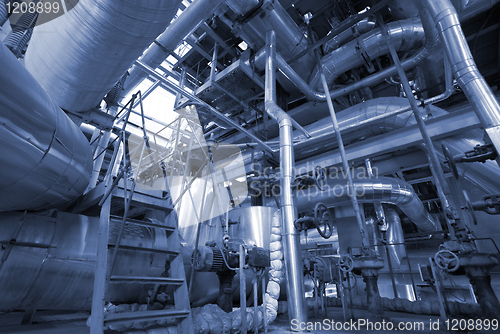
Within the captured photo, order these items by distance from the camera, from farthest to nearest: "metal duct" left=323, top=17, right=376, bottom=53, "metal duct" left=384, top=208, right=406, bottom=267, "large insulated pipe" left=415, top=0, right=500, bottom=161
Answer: "metal duct" left=384, top=208, right=406, bottom=267
"metal duct" left=323, top=17, right=376, bottom=53
"large insulated pipe" left=415, top=0, right=500, bottom=161

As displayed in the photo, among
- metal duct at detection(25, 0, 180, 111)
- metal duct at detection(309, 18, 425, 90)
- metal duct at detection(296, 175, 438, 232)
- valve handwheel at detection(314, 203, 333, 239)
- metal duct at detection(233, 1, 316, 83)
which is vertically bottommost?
valve handwheel at detection(314, 203, 333, 239)

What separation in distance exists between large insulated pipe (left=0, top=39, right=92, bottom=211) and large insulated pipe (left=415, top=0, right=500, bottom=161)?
9.47ft

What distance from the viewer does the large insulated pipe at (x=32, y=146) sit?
48.2 inches

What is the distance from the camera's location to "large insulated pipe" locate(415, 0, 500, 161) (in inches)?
73.4

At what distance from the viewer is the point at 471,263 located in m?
2.29

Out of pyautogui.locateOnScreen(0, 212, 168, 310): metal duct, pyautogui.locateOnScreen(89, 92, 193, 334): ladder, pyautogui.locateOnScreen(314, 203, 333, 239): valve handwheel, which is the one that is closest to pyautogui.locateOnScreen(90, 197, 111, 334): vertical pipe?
pyautogui.locateOnScreen(89, 92, 193, 334): ladder

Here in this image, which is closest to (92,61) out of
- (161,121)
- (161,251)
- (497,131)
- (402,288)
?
(161,251)

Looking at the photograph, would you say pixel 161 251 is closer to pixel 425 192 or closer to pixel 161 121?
pixel 161 121

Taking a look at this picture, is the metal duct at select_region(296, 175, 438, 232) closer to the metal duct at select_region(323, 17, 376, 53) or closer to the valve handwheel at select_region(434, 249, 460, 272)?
the valve handwheel at select_region(434, 249, 460, 272)

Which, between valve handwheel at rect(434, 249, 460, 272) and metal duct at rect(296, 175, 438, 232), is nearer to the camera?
valve handwheel at rect(434, 249, 460, 272)

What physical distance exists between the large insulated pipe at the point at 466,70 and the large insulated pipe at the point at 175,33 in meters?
2.28

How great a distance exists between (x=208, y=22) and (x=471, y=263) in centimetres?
489

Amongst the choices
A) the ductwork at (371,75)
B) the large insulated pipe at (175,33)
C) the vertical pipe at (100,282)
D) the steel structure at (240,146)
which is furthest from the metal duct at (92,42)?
the ductwork at (371,75)

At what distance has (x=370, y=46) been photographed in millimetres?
4082
